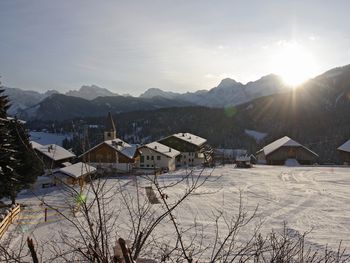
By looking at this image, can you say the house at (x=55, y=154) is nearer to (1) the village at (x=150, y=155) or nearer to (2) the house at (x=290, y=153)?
(1) the village at (x=150, y=155)

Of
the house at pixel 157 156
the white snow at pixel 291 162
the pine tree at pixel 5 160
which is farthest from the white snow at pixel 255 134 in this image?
the pine tree at pixel 5 160

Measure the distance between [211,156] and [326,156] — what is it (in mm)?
64195

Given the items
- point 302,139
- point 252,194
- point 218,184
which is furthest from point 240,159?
point 302,139

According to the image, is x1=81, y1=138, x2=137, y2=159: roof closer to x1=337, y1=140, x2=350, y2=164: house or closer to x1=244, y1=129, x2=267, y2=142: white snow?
x1=337, y1=140, x2=350, y2=164: house

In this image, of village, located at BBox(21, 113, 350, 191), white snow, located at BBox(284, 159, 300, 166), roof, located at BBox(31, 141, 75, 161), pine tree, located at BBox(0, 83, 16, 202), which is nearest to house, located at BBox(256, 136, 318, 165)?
village, located at BBox(21, 113, 350, 191)

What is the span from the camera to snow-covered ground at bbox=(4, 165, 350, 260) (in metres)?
18.7

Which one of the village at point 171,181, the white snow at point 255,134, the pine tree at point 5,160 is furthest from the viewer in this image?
the white snow at point 255,134

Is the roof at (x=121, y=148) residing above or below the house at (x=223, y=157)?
above

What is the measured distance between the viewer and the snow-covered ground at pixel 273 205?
18.7 metres

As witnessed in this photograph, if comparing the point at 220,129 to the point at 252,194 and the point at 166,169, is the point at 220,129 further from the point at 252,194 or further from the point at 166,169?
the point at 252,194

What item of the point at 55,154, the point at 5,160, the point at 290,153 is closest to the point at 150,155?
the point at 55,154

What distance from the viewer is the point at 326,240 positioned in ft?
54.7

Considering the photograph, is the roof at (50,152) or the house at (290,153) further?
the house at (290,153)

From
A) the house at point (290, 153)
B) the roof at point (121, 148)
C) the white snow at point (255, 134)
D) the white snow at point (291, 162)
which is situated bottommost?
the white snow at point (291, 162)
